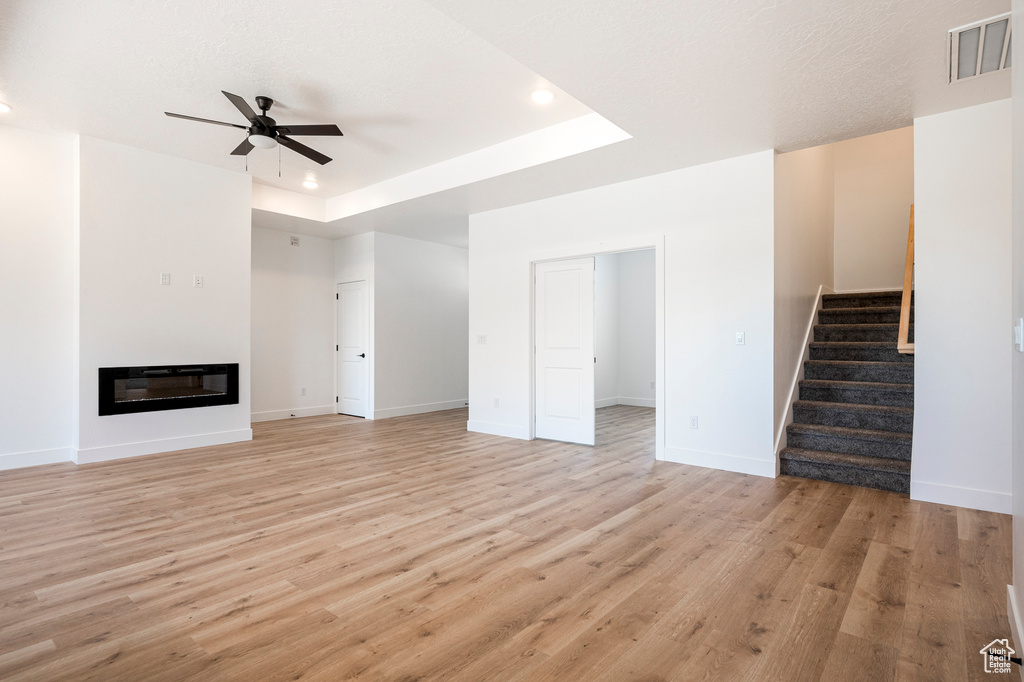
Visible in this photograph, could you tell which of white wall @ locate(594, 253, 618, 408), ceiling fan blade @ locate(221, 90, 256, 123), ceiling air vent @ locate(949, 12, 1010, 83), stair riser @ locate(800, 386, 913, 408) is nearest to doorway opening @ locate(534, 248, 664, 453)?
stair riser @ locate(800, 386, 913, 408)

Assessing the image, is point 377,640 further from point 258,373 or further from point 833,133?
point 258,373

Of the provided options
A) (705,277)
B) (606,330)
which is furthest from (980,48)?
(606,330)

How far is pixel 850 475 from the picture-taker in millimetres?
4070

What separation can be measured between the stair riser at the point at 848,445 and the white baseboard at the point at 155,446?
564cm

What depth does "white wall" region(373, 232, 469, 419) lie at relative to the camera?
7707 millimetres

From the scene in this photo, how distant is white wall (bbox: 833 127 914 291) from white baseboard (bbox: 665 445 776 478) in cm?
394

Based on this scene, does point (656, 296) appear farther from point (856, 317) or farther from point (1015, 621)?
point (1015, 621)

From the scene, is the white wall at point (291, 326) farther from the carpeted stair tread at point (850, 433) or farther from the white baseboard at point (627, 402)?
the carpeted stair tread at point (850, 433)

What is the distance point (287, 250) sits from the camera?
7684mm

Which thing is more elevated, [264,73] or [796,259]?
[264,73]

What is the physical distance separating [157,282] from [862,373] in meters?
6.93

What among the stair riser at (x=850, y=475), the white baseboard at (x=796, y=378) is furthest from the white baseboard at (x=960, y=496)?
the white baseboard at (x=796, y=378)

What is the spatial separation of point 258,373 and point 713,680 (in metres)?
6.98

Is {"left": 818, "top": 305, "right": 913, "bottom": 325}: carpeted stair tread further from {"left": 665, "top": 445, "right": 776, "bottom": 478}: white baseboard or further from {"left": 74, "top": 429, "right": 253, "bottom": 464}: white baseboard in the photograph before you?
{"left": 74, "top": 429, "right": 253, "bottom": 464}: white baseboard
